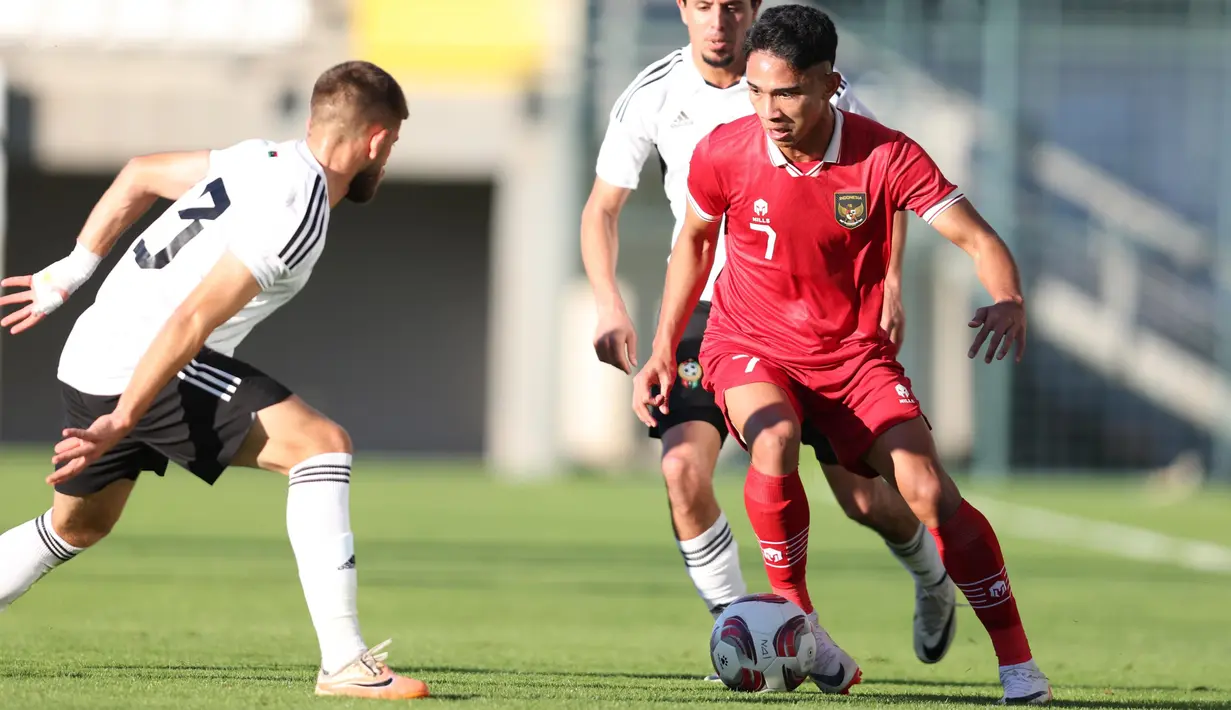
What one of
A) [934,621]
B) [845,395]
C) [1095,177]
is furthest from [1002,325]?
[1095,177]

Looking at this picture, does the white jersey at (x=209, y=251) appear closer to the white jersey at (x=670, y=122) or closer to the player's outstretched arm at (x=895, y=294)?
the white jersey at (x=670, y=122)

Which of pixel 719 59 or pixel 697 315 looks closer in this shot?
pixel 719 59

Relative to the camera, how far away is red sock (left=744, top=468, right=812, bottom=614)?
5.64 metres

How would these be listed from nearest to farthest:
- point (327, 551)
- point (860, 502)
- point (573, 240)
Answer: point (327, 551)
point (860, 502)
point (573, 240)

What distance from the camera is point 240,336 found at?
220 inches

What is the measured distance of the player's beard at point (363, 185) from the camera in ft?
18.0

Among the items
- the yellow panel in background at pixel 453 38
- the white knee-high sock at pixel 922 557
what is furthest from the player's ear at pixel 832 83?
the yellow panel in background at pixel 453 38

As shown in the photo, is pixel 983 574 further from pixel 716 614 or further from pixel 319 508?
pixel 319 508

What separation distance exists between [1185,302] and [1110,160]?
2.27 metres

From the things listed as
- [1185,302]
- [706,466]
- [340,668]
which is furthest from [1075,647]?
[1185,302]


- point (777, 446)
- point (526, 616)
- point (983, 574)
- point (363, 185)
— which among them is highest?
point (363, 185)

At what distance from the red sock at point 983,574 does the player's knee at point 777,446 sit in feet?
1.59

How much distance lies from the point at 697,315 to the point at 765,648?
60.7 inches

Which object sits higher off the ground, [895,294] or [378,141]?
[378,141]
